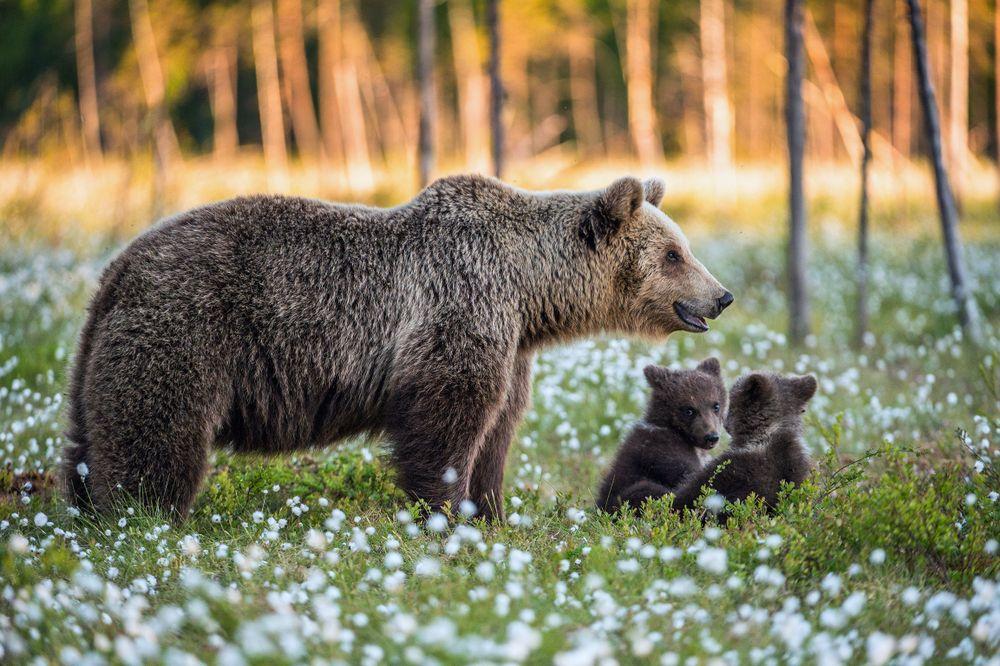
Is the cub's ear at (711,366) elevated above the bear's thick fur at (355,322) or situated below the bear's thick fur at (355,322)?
below

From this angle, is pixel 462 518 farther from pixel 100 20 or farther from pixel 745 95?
pixel 745 95

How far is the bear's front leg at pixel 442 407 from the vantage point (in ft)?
15.5

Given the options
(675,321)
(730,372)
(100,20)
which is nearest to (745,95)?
(100,20)

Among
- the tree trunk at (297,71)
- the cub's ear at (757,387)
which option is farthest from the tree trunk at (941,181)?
the tree trunk at (297,71)

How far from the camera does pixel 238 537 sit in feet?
14.8

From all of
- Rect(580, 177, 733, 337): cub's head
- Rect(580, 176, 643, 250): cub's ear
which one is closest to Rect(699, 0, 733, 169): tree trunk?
Rect(580, 177, 733, 337): cub's head

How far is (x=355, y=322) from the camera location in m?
4.95

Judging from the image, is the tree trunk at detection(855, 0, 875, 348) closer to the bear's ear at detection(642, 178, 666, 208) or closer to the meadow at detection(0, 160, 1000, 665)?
the meadow at detection(0, 160, 1000, 665)

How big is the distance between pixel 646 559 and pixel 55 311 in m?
7.76

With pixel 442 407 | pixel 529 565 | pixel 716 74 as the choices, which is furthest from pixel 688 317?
pixel 716 74

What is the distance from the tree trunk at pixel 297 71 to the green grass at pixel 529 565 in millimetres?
22849

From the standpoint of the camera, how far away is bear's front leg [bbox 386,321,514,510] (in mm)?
4734

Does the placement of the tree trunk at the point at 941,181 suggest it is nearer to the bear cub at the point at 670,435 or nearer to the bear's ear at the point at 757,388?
the bear cub at the point at 670,435

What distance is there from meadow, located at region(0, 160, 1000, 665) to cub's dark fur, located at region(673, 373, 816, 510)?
0.19 metres
